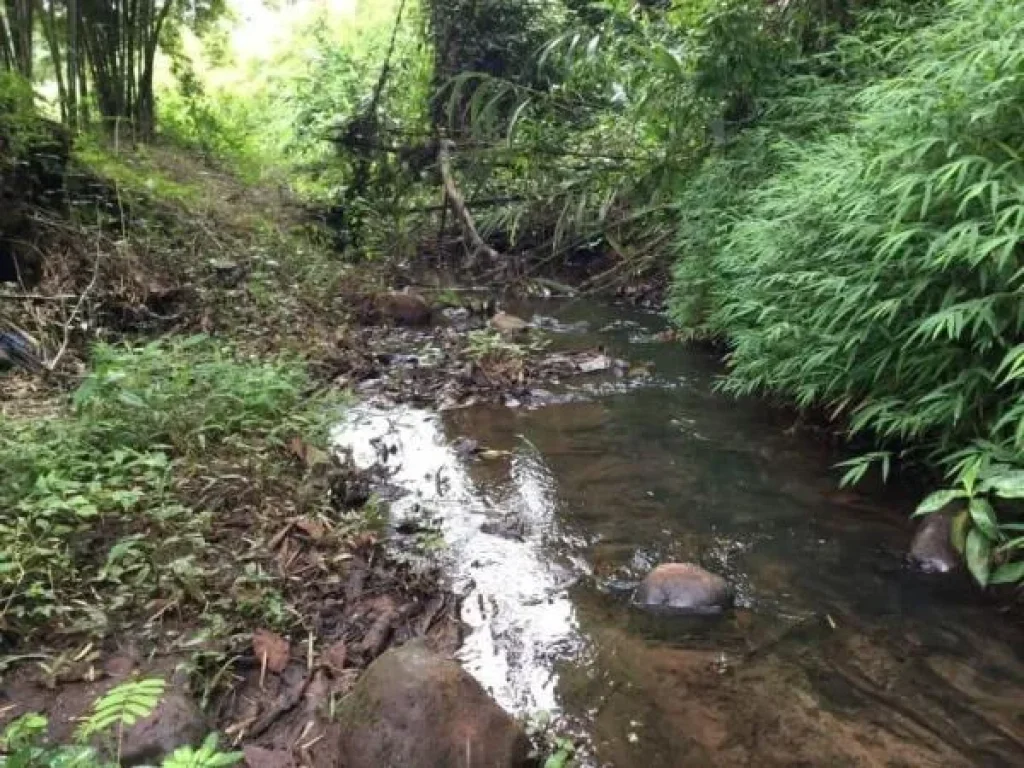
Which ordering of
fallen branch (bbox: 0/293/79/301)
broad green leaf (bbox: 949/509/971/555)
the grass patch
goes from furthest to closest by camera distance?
the grass patch < fallen branch (bbox: 0/293/79/301) < broad green leaf (bbox: 949/509/971/555)

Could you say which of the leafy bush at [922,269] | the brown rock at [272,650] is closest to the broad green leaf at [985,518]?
the leafy bush at [922,269]

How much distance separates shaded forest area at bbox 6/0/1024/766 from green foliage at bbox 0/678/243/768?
31 mm

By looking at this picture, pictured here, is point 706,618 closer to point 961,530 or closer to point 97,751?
point 961,530

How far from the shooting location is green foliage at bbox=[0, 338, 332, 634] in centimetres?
254

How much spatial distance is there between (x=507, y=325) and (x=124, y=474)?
4238 mm

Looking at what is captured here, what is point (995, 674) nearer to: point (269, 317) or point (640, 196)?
point (269, 317)

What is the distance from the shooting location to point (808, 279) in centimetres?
400

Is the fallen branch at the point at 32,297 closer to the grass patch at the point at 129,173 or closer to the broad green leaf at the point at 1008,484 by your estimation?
the grass patch at the point at 129,173

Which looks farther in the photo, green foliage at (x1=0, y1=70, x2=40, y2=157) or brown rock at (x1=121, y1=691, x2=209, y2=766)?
green foliage at (x1=0, y1=70, x2=40, y2=157)

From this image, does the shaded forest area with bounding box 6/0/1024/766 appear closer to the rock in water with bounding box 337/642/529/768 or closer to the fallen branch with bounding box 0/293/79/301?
the fallen branch with bounding box 0/293/79/301

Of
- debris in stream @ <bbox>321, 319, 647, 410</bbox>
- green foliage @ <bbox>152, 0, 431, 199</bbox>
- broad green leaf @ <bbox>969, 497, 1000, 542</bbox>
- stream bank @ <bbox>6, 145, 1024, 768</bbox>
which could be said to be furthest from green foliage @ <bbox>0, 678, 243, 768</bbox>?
green foliage @ <bbox>152, 0, 431, 199</bbox>

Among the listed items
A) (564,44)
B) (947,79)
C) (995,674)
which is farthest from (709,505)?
(564,44)

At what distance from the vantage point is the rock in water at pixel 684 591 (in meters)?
2.92

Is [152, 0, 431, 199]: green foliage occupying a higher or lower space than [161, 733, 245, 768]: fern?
higher
